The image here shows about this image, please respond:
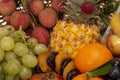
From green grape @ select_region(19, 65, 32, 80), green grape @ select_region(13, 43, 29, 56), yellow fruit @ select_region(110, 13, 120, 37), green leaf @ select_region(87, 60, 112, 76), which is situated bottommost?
green grape @ select_region(19, 65, 32, 80)

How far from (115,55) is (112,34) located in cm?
9

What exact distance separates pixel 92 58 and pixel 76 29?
262 millimetres

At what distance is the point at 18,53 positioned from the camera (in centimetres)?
105

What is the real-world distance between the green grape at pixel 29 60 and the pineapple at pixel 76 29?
0.16 m

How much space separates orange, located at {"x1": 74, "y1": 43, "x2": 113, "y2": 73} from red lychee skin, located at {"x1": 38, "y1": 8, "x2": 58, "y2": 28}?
1.31 ft

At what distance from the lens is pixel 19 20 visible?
129 cm

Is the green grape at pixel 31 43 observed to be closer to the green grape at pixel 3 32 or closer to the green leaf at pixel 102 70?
the green grape at pixel 3 32

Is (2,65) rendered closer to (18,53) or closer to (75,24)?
(18,53)

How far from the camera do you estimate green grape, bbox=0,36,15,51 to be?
104 cm

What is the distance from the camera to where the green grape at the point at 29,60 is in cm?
104

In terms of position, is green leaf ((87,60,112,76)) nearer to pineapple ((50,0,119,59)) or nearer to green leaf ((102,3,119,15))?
pineapple ((50,0,119,59))

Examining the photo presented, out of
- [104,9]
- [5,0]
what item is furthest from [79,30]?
[5,0]

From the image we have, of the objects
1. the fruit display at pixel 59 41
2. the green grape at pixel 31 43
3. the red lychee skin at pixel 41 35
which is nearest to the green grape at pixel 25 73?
the fruit display at pixel 59 41

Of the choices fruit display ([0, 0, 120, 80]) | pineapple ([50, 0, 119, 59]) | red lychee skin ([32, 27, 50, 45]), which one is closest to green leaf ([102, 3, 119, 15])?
fruit display ([0, 0, 120, 80])
